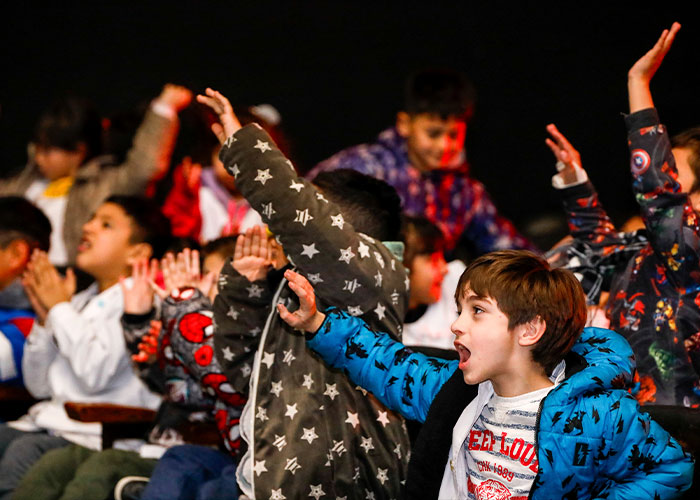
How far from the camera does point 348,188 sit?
2129 millimetres

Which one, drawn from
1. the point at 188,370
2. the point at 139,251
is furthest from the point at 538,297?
the point at 139,251

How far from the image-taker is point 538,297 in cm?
169

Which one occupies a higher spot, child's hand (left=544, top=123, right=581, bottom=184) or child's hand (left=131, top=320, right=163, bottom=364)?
child's hand (left=544, top=123, right=581, bottom=184)

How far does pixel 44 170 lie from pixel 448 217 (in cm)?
179

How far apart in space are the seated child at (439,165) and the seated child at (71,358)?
100 cm

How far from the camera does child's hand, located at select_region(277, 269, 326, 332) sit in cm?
184

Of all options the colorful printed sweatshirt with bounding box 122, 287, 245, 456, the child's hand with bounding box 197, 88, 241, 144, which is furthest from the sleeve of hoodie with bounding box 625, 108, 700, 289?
the colorful printed sweatshirt with bounding box 122, 287, 245, 456

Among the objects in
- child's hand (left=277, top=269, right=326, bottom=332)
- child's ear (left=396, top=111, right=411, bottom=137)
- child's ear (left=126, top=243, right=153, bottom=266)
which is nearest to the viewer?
child's hand (left=277, top=269, right=326, bottom=332)

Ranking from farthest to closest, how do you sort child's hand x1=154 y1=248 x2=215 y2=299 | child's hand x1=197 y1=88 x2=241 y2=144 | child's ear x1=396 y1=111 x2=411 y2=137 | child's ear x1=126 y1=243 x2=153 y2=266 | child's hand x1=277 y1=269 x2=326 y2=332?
child's ear x1=396 y1=111 x2=411 y2=137 → child's ear x1=126 y1=243 x2=153 y2=266 → child's hand x1=154 y1=248 x2=215 y2=299 → child's hand x1=197 y1=88 x2=241 y2=144 → child's hand x1=277 y1=269 x2=326 y2=332

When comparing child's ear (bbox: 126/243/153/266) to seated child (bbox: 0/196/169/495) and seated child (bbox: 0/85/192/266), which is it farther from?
seated child (bbox: 0/85/192/266)

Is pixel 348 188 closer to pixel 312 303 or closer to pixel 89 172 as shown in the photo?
pixel 312 303

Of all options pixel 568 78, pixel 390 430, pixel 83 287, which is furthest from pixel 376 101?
pixel 390 430

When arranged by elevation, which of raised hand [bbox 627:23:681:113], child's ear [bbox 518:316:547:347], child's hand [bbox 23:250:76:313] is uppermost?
raised hand [bbox 627:23:681:113]

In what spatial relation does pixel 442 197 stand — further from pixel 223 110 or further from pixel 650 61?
pixel 223 110
